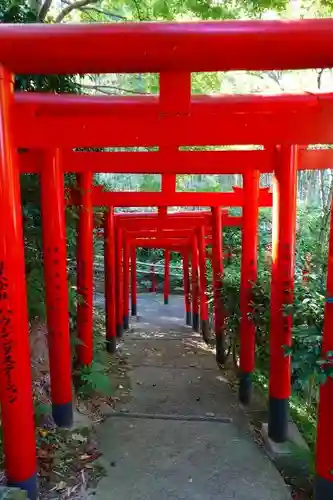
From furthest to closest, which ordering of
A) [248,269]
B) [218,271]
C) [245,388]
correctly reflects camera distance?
[218,271] < [245,388] < [248,269]

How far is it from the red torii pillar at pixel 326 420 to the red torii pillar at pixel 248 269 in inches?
108

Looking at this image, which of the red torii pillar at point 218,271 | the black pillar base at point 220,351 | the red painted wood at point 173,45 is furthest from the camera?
the black pillar base at point 220,351

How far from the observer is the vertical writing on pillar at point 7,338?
9.09ft

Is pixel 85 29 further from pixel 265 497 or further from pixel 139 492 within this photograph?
pixel 265 497

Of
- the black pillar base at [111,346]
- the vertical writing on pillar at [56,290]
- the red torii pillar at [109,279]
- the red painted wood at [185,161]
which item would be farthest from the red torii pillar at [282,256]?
the black pillar base at [111,346]

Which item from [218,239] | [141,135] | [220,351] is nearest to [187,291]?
[220,351]

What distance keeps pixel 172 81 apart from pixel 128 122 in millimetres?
636

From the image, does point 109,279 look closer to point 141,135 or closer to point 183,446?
point 183,446

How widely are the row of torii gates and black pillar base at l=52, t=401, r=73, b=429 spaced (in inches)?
0.5

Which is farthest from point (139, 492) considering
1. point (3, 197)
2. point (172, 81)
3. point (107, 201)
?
point (107, 201)

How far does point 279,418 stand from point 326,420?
1904 mm

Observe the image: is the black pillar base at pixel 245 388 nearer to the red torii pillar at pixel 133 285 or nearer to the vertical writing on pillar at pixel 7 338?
the vertical writing on pillar at pixel 7 338

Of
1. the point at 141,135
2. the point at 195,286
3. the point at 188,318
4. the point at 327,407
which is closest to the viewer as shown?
the point at 327,407

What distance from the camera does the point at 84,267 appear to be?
6.02m
